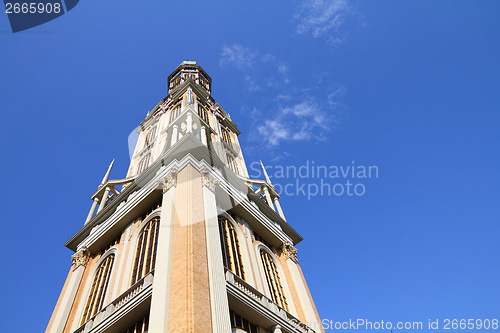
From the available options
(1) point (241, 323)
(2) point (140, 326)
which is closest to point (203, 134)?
(1) point (241, 323)

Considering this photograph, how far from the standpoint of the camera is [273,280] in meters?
24.7

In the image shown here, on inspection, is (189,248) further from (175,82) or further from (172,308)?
(175,82)

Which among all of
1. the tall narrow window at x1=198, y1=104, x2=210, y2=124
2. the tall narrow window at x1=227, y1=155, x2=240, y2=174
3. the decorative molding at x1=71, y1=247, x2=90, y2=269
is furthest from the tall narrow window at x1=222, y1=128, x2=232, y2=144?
the decorative molding at x1=71, y1=247, x2=90, y2=269

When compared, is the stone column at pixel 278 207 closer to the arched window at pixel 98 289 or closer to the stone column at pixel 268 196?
the stone column at pixel 268 196

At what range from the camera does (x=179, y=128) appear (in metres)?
36.8

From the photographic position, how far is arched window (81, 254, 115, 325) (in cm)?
2170

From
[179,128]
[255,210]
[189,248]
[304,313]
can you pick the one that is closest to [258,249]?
[255,210]

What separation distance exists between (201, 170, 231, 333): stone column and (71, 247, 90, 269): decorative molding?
32.1 ft

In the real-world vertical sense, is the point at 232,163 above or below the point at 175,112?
below

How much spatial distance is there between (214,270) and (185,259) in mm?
1471

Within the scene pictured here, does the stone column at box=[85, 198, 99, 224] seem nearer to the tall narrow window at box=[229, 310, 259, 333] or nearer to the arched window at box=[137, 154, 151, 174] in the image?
the arched window at box=[137, 154, 151, 174]

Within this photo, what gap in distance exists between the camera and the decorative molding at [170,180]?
78.7ft

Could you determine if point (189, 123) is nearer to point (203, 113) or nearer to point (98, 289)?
point (203, 113)

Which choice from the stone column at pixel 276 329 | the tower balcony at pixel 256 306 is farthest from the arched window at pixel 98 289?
the stone column at pixel 276 329
